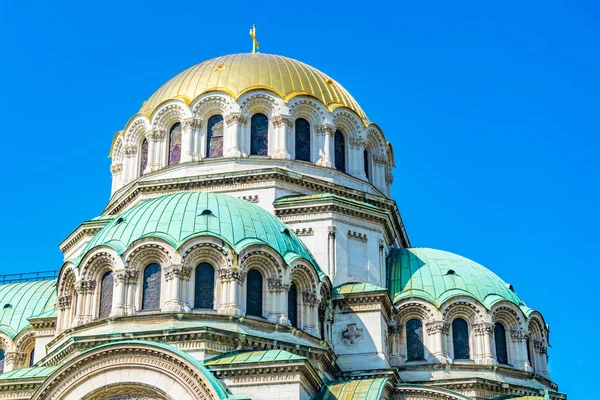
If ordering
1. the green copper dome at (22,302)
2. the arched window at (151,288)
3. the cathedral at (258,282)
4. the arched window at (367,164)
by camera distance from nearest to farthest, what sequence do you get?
1. the cathedral at (258,282)
2. the arched window at (151,288)
3. the green copper dome at (22,302)
4. the arched window at (367,164)

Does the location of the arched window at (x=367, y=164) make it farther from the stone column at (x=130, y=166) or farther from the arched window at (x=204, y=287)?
the arched window at (x=204, y=287)

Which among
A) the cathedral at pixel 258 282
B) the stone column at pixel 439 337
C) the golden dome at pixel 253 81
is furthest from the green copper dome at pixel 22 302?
the stone column at pixel 439 337

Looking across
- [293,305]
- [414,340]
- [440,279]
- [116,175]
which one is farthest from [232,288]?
[116,175]

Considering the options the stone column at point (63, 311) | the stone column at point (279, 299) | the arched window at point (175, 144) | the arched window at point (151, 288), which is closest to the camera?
the arched window at point (151, 288)

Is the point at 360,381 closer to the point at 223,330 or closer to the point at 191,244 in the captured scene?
the point at 223,330

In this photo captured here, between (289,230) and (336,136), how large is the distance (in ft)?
21.6

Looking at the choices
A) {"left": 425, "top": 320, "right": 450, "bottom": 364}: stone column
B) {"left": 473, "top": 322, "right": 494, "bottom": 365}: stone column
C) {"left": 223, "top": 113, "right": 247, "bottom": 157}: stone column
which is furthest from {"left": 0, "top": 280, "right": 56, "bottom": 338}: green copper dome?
{"left": 473, "top": 322, "right": 494, "bottom": 365}: stone column

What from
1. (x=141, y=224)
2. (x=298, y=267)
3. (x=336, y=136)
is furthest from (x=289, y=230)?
(x=336, y=136)

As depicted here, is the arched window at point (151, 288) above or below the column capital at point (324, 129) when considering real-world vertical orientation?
below

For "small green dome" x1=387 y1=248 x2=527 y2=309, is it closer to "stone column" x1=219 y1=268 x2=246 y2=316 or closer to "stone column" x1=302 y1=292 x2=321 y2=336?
"stone column" x1=302 y1=292 x2=321 y2=336

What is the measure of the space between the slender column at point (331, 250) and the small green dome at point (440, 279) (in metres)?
2.52

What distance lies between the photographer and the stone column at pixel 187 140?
3634 cm

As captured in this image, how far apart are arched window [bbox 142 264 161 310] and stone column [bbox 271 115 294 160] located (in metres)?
7.72

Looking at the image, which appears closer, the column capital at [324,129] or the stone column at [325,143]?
the stone column at [325,143]
